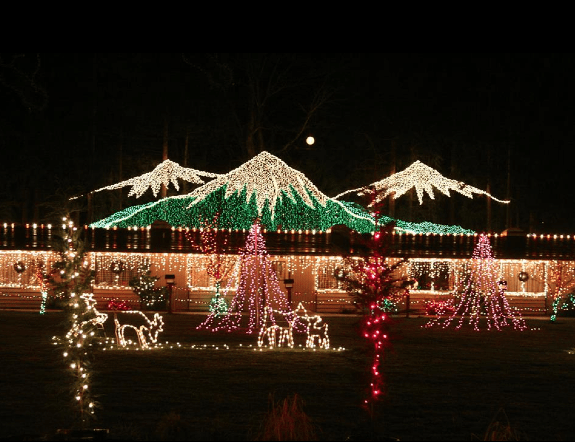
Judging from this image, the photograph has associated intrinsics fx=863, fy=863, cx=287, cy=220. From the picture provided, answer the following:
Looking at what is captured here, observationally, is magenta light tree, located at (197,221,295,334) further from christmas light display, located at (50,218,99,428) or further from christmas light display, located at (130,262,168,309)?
christmas light display, located at (50,218,99,428)

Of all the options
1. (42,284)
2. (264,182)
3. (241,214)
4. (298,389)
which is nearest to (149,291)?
(42,284)

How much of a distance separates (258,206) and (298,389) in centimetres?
1955

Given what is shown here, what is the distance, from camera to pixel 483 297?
31234 mm

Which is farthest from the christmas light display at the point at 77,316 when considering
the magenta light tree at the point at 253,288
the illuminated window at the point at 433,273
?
the illuminated window at the point at 433,273

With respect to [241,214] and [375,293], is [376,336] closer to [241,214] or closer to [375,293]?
[375,293]

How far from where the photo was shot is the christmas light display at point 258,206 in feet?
107

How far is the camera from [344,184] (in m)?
42.3

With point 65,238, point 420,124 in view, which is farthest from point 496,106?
point 65,238

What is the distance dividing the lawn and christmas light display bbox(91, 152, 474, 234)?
1142 centimetres

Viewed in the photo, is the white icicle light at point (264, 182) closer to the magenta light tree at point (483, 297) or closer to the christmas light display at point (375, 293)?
the magenta light tree at point (483, 297)

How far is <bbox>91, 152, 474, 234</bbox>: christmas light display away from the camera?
32.5 m

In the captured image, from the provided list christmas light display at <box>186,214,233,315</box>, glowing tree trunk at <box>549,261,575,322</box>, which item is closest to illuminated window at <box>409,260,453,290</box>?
glowing tree trunk at <box>549,261,575,322</box>

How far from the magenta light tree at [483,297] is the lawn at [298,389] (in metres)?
5.73

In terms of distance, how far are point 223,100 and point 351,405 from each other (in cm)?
2891
